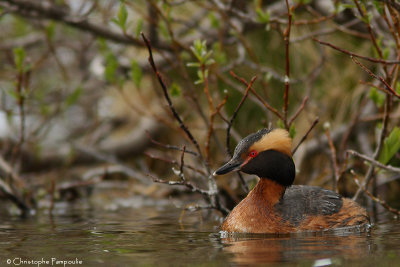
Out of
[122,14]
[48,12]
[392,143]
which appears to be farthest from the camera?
[48,12]

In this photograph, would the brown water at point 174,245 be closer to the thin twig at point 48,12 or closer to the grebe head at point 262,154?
the grebe head at point 262,154

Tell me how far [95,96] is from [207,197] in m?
5.82

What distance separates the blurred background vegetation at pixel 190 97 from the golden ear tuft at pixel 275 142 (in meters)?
0.49

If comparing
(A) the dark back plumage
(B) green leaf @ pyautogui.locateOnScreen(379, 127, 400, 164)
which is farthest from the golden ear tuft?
(B) green leaf @ pyautogui.locateOnScreen(379, 127, 400, 164)

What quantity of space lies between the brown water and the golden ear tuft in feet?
2.28

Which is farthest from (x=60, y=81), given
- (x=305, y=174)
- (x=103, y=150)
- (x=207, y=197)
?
(x=207, y=197)

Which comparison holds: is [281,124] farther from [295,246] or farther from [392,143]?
[295,246]

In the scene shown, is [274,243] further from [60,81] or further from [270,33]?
[60,81]

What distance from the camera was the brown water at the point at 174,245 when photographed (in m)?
3.86

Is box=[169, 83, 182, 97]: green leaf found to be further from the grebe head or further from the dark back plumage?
the dark back plumage

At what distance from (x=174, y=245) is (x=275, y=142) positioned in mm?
1193

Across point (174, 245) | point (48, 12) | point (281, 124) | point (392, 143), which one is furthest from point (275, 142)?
point (48, 12)

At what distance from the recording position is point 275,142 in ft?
17.0

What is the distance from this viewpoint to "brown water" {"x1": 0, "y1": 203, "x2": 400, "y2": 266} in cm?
386
